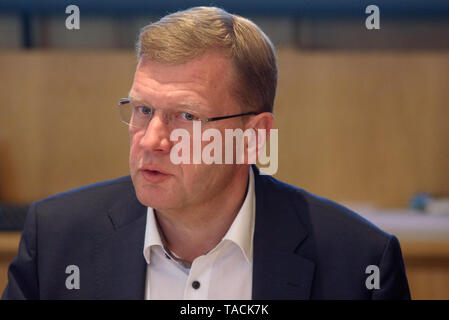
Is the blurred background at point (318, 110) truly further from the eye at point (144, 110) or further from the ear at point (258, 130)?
the eye at point (144, 110)

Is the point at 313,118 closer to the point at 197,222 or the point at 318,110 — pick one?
the point at 318,110

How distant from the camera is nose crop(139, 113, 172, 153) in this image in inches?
46.5

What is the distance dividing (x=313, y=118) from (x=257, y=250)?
1404 mm

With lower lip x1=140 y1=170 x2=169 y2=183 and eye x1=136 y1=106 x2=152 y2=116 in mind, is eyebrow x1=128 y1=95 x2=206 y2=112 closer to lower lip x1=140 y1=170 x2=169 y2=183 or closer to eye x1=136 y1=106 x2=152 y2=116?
eye x1=136 y1=106 x2=152 y2=116

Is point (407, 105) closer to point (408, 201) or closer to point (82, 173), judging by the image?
point (408, 201)

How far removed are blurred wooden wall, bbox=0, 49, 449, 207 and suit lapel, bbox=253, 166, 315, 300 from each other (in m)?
1.22

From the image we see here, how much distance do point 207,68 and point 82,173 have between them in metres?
1.61

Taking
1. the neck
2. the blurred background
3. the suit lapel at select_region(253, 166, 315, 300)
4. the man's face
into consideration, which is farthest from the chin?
the blurred background

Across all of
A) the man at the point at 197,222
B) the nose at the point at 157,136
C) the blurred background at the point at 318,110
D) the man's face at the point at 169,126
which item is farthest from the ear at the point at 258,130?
the blurred background at the point at 318,110

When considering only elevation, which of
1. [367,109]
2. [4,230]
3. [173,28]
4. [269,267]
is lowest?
[4,230]

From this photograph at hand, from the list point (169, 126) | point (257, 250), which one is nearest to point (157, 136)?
point (169, 126)

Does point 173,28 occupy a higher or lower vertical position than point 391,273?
higher
